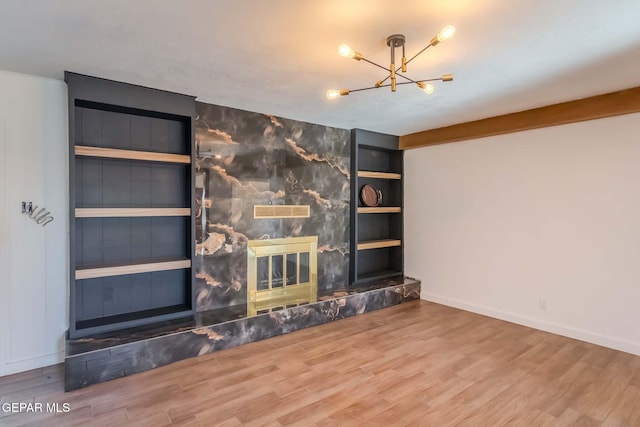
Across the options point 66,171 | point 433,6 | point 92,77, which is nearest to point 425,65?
point 433,6

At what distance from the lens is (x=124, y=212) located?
3.20 meters

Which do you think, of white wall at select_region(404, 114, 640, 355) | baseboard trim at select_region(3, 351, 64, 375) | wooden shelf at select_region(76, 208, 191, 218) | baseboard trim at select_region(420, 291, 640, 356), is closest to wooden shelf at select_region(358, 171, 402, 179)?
white wall at select_region(404, 114, 640, 355)

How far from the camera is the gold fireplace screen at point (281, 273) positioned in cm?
418

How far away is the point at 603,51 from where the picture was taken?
2480mm

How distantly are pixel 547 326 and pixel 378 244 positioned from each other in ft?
7.78

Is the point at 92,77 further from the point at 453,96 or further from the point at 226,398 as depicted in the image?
the point at 453,96

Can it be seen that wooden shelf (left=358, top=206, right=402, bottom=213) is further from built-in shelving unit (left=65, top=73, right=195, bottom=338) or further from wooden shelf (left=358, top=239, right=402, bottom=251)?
built-in shelving unit (left=65, top=73, right=195, bottom=338)

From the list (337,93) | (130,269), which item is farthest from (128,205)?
(337,93)

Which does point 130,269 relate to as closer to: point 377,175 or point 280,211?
point 280,211

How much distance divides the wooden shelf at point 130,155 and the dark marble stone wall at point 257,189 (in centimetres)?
31

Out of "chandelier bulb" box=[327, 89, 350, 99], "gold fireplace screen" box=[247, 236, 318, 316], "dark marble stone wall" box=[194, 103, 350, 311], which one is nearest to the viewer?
"chandelier bulb" box=[327, 89, 350, 99]

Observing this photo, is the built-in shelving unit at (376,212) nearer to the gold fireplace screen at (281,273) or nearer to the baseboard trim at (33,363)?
the gold fireplace screen at (281,273)

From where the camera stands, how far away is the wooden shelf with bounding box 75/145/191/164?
3037 mm

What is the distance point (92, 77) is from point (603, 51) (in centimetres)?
412
